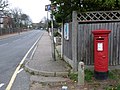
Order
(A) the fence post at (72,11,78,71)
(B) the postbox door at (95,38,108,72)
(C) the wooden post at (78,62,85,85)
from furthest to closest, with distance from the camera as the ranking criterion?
(A) the fence post at (72,11,78,71) < (B) the postbox door at (95,38,108,72) < (C) the wooden post at (78,62,85,85)

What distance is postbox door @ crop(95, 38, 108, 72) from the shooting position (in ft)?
29.2

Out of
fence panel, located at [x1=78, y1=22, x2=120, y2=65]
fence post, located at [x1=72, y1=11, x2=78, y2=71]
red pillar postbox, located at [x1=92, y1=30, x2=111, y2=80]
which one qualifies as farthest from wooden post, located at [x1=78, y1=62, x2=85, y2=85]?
fence panel, located at [x1=78, y1=22, x2=120, y2=65]

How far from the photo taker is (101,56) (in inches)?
351

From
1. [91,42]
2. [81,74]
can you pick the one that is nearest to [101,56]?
[81,74]

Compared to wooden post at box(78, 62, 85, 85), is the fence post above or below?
above

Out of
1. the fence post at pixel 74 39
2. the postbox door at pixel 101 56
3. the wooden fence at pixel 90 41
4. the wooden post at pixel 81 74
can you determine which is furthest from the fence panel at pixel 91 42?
the wooden post at pixel 81 74

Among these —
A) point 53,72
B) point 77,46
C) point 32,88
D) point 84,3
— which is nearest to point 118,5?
point 84,3

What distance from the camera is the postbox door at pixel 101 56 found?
8914 mm

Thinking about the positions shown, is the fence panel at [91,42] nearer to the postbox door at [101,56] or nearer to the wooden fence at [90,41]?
the wooden fence at [90,41]

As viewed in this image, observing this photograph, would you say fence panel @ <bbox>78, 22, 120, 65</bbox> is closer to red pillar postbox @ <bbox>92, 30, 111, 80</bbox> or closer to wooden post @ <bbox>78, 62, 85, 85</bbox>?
red pillar postbox @ <bbox>92, 30, 111, 80</bbox>

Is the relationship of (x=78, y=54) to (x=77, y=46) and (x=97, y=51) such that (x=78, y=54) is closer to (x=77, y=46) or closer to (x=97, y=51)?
(x=77, y=46)

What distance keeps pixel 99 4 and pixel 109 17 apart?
62 centimetres

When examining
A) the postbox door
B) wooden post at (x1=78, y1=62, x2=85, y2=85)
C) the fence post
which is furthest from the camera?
the fence post

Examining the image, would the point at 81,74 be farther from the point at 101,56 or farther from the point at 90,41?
the point at 90,41
